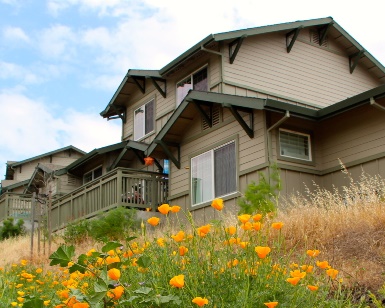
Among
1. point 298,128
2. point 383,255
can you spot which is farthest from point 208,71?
point 383,255

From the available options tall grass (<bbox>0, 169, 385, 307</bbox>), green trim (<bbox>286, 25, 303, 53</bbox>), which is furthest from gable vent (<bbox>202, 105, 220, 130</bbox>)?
tall grass (<bbox>0, 169, 385, 307</bbox>)

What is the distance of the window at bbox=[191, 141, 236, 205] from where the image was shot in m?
15.6

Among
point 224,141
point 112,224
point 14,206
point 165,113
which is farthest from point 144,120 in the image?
point 14,206

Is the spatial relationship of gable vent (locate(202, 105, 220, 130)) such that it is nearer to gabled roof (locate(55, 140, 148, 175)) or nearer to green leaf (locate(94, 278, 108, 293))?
gabled roof (locate(55, 140, 148, 175))

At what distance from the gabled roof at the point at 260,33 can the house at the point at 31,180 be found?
5.31 metres

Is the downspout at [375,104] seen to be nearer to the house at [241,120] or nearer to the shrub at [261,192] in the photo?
the house at [241,120]

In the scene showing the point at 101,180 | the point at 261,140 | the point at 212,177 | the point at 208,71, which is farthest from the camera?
the point at 101,180

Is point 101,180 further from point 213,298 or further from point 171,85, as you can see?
point 213,298

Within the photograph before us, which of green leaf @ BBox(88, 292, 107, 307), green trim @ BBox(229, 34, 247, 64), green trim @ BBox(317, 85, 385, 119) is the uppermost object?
green trim @ BBox(229, 34, 247, 64)

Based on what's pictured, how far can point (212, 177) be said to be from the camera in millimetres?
A: 16094

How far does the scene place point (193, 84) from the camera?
19.0m

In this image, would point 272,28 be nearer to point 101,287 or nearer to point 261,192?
point 261,192

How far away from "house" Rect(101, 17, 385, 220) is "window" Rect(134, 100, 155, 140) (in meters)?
0.04

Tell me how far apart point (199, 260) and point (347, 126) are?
10775 millimetres
